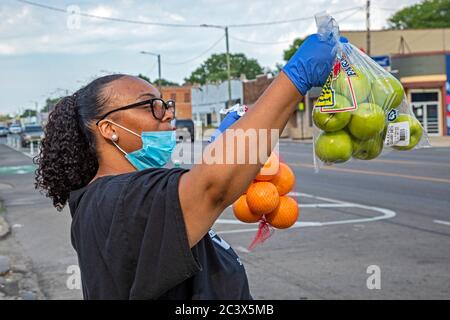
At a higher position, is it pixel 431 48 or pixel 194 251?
pixel 431 48

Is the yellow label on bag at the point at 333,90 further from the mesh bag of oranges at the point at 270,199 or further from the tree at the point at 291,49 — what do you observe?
the tree at the point at 291,49

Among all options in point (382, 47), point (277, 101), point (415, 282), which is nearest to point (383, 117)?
point (277, 101)

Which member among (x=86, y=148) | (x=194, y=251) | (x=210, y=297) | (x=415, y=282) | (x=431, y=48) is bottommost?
(x=415, y=282)

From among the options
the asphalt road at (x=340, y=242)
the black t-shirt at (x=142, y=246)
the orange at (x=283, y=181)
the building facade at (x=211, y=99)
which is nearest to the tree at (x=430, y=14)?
the building facade at (x=211, y=99)

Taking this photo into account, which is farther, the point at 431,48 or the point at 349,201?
the point at 431,48

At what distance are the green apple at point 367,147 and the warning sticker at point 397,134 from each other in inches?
1.1

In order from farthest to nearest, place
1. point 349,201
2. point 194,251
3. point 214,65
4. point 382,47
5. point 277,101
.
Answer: point 214,65
point 382,47
point 349,201
point 194,251
point 277,101

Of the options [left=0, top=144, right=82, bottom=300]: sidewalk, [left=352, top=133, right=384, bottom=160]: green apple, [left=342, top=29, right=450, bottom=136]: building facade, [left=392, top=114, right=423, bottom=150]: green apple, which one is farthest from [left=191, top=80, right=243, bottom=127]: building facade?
[left=352, top=133, right=384, bottom=160]: green apple

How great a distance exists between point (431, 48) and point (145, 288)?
50098 millimetres

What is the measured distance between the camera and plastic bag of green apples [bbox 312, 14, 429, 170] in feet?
6.49

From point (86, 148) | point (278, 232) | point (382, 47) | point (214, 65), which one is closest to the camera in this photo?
point (86, 148)

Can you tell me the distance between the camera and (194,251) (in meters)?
1.93

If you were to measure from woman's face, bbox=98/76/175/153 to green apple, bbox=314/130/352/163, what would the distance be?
593 millimetres

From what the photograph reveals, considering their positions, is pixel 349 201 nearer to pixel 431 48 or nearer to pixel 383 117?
pixel 383 117
